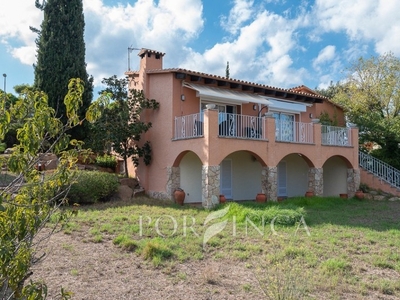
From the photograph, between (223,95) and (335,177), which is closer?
(223,95)

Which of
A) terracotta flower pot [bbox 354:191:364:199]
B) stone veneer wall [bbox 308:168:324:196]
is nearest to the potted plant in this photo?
terracotta flower pot [bbox 354:191:364:199]

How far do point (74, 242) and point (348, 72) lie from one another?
2781cm

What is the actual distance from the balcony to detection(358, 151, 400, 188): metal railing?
5.01 meters

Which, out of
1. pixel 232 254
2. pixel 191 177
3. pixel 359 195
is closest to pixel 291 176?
pixel 359 195

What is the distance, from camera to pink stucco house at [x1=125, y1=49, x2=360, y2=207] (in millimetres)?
17656

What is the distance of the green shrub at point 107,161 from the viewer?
23.6 meters

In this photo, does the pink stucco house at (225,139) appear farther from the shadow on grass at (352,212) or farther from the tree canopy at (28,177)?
the tree canopy at (28,177)

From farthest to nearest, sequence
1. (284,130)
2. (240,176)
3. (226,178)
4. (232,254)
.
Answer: (240,176) → (226,178) → (284,130) → (232,254)

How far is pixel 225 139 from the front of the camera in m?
17.3

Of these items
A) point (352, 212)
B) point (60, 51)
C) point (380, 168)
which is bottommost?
point (352, 212)

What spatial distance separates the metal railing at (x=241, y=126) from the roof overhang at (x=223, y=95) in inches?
41.2

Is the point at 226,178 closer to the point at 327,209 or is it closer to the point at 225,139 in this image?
the point at 225,139

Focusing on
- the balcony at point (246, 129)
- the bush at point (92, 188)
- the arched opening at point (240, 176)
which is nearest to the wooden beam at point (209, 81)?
the balcony at point (246, 129)

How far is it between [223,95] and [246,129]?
87.7 inches
